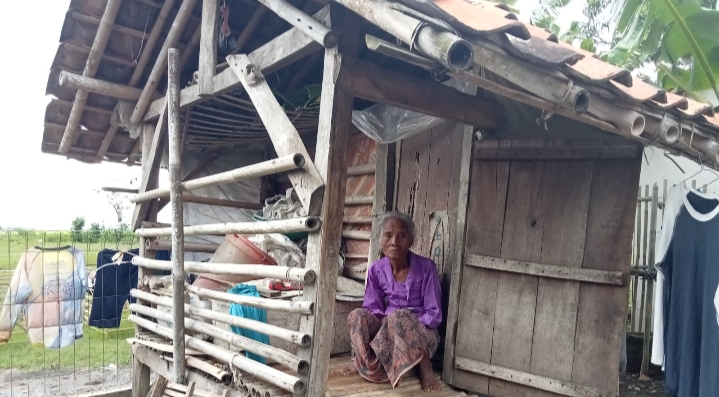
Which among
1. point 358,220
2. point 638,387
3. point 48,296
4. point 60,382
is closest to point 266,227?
point 358,220

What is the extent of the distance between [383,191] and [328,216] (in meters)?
2.25

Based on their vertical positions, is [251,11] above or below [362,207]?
above

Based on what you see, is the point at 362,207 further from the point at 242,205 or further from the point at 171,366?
the point at 171,366

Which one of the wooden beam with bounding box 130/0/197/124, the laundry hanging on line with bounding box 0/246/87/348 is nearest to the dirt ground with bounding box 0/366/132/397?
the laundry hanging on line with bounding box 0/246/87/348

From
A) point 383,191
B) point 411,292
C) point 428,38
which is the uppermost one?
point 428,38

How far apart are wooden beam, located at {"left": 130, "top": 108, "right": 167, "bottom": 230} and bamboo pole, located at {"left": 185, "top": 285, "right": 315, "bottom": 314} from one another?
4.83 feet

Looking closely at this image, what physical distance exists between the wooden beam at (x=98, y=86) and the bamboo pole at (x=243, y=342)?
2107mm

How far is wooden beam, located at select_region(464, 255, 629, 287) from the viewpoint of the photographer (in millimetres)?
3016

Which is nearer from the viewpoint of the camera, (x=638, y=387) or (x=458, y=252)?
(x=458, y=252)

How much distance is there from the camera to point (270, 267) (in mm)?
2920

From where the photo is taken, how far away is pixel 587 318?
3123 mm

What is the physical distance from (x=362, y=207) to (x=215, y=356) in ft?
8.03

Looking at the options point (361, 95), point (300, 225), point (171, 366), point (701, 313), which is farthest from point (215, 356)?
point (701, 313)

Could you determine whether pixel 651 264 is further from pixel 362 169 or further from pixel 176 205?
pixel 176 205
